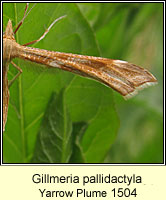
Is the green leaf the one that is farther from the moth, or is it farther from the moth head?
the moth head

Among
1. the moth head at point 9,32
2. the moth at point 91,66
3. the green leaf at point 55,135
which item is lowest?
the green leaf at point 55,135

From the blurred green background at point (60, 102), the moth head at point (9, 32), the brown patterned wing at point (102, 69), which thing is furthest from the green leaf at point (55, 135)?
the moth head at point (9, 32)

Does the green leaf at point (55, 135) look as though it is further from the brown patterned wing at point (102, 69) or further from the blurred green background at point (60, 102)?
the brown patterned wing at point (102, 69)

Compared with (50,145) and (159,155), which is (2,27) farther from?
(159,155)

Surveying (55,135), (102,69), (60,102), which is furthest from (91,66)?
(55,135)

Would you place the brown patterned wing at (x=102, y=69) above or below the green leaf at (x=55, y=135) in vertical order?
above

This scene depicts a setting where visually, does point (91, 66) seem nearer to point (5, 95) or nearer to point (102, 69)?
point (102, 69)
